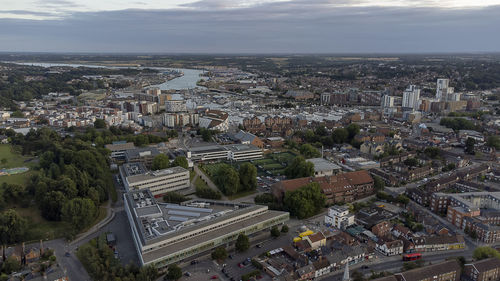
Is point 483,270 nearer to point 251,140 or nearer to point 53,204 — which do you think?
point 53,204

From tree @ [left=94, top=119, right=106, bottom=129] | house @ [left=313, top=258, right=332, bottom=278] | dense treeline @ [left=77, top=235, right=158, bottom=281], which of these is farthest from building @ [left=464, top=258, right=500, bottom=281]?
tree @ [left=94, top=119, right=106, bottom=129]

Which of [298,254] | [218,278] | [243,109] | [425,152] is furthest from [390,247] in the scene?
[243,109]

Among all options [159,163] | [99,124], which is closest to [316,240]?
[159,163]

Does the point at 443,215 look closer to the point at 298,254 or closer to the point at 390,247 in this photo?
the point at 390,247

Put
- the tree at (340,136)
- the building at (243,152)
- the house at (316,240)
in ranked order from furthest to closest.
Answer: the tree at (340,136)
the building at (243,152)
the house at (316,240)

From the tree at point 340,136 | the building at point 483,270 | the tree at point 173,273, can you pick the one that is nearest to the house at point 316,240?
the building at point 483,270

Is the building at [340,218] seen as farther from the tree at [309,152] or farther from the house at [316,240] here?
the tree at [309,152]
